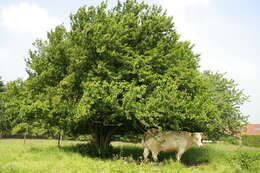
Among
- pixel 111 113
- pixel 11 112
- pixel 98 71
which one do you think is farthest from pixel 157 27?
pixel 11 112

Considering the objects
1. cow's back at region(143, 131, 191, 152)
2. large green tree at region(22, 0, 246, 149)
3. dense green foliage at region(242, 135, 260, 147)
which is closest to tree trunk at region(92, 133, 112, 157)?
large green tree at region(22, 0, 246, 149)

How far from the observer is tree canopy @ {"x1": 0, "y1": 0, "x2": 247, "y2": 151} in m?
13.5

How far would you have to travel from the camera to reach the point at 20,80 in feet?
56.5

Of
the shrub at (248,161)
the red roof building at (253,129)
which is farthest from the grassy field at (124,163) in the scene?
the red roof building at (253,129)

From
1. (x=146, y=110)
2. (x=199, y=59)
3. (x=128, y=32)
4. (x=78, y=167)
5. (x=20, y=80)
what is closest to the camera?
(x=78, y=167)

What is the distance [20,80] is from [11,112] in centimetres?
253

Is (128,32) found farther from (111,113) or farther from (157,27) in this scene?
(111,113)

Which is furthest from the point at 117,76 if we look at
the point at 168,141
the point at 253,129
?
the point at 253,129

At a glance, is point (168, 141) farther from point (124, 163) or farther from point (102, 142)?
point (102, 142)

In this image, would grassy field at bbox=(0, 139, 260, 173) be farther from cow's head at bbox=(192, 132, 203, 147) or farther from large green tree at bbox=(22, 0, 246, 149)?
large green tree at bbox=(22, 0, 246, 149)

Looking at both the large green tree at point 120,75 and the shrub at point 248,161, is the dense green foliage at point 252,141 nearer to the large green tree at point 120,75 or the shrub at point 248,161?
the large green tree at point 120,75

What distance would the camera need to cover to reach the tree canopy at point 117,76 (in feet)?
44.3

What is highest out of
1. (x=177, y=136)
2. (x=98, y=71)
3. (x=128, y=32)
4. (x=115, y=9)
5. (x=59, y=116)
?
(x=115, y=9)

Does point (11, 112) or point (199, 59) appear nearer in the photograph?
point (11, 112)
